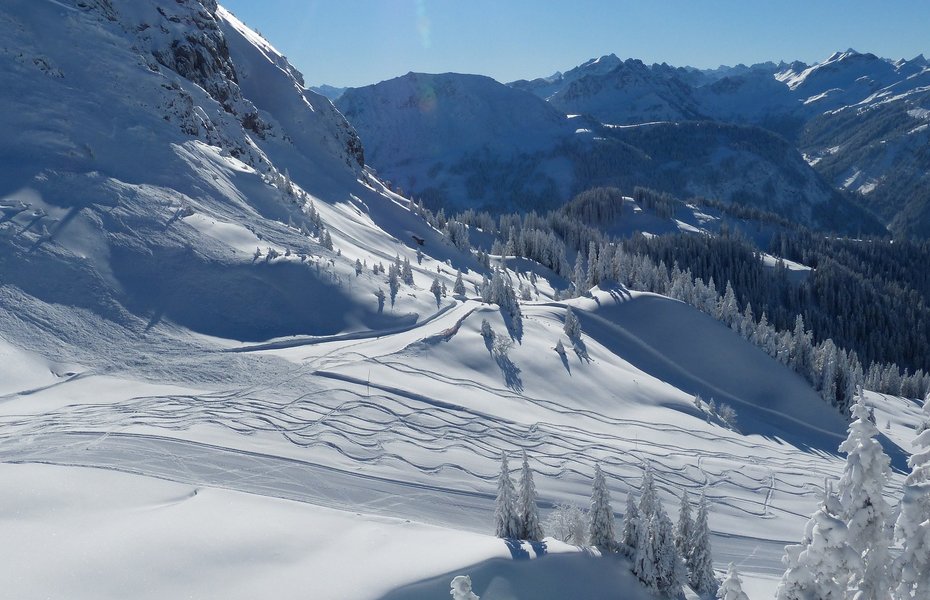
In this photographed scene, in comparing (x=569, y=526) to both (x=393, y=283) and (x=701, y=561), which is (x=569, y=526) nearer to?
(x=701, y=561)

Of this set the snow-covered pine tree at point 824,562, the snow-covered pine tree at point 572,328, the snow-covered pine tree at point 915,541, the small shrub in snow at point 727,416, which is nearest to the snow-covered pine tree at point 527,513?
the snow-covered pine tree at point 824,562

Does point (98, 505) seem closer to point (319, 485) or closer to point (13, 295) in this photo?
point (319, 485)

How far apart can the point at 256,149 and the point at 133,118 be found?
49.9ft

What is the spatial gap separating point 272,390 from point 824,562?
70.6 feet

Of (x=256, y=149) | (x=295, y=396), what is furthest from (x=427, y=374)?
(x=256, y=149)

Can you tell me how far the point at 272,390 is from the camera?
1041 inches

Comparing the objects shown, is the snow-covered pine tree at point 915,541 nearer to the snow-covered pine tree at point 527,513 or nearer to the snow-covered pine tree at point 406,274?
the snow-covered pine tree at point 527,513

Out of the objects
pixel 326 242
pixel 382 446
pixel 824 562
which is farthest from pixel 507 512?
pixel 326 242

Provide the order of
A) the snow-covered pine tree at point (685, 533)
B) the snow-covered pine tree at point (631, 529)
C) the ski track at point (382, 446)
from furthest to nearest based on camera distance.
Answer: the ski track at point (382, 446) < the snow-covered pine tree at point (685, 533) < the snow-covered pine tree at point (631, 529)

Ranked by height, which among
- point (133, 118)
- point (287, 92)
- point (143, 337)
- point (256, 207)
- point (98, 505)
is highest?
point (287, 92)

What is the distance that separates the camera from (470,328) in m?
37.9

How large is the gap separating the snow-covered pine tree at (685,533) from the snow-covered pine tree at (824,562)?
27.9 feet

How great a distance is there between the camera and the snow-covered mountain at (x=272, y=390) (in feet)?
50.4

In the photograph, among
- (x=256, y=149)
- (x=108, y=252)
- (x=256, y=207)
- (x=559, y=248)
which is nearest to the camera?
(x=108, y=252)
